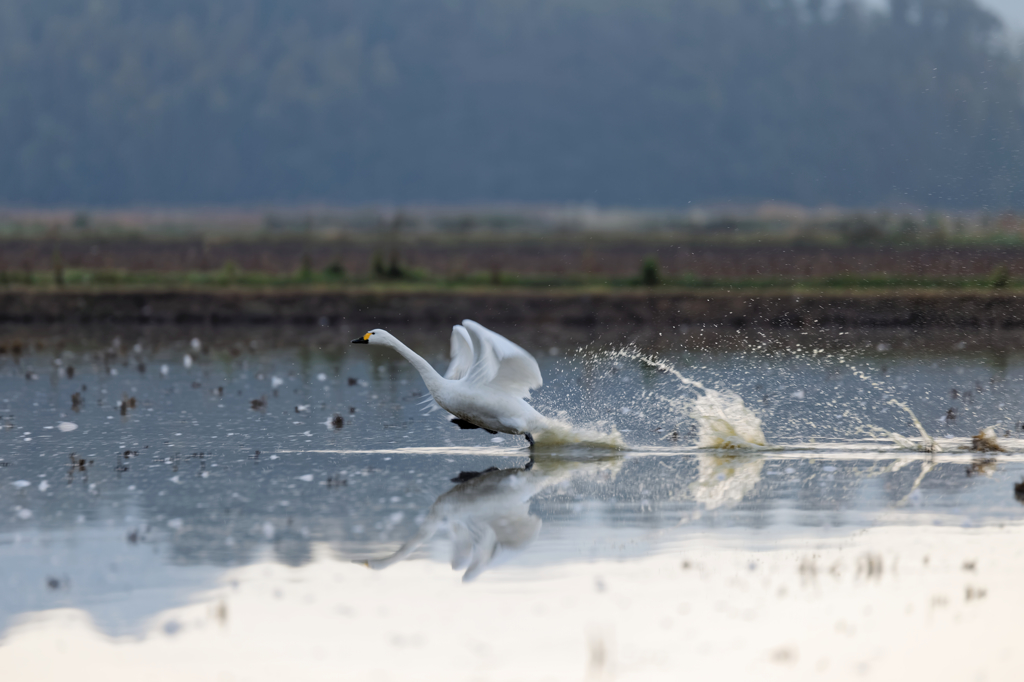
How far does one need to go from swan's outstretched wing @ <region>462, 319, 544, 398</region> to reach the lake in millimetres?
726

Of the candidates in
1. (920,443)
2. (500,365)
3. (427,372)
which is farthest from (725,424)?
(427,372)

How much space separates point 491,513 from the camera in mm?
9883

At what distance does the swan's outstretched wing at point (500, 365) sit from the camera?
1148 cm

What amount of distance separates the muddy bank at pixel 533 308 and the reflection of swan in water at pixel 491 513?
1422 cm

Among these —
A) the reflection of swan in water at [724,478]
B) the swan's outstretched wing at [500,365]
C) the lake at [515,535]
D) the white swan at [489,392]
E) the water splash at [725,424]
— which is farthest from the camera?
the water splash at [725,424]

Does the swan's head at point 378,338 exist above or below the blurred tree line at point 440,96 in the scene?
below

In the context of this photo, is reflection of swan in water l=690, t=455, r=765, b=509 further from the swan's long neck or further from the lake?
the swan's long neck

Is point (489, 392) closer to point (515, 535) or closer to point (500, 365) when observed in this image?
point (500, 365)

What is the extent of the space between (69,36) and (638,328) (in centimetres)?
9591

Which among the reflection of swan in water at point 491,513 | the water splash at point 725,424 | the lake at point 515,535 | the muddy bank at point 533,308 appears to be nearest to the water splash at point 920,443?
the lake at point 515,535

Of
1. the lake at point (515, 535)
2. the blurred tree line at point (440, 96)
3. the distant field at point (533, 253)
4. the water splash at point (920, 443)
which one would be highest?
the blurred tree line at point (440, 96)

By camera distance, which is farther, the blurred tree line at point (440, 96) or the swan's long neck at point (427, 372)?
the blurred tree line at point (440, 96)

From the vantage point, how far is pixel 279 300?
28031mm

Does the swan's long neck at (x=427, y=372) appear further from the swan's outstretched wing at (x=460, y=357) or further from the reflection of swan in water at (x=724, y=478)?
the reflection of swan in water at (x=724, y=478)
